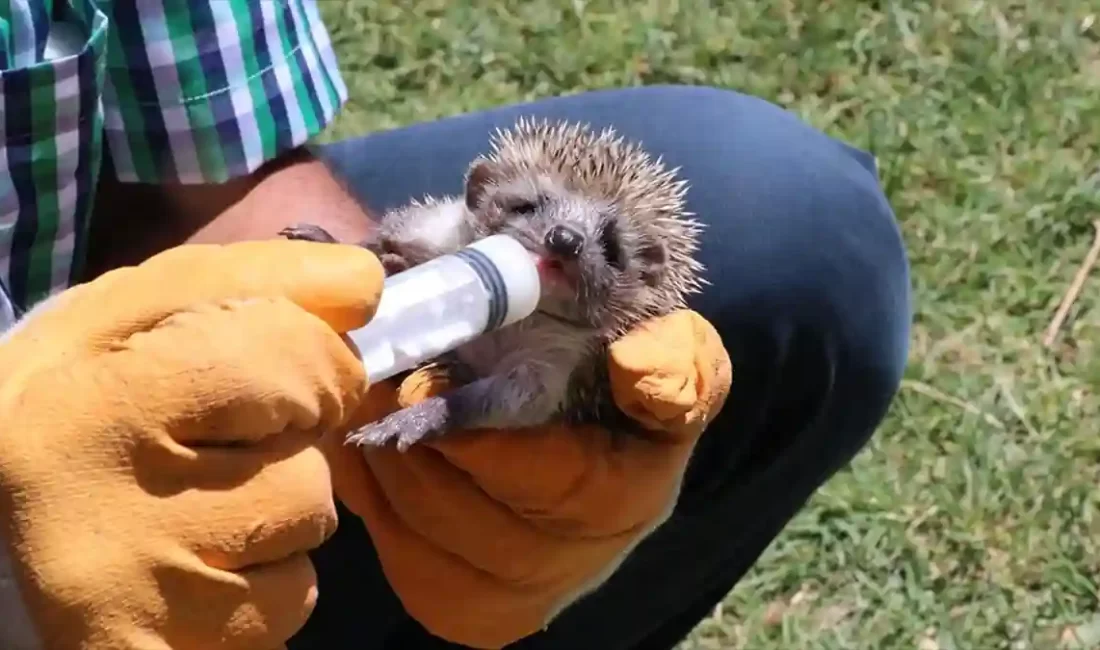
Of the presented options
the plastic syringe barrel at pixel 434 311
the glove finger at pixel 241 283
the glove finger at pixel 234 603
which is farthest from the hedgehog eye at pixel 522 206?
the glove finger at pixel 234 603

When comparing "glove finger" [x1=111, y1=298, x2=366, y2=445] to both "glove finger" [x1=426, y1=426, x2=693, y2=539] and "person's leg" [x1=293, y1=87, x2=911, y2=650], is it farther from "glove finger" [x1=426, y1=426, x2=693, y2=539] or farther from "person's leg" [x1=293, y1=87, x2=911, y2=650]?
"person's leg" [x1=293, y1=87, x2=911, y2=650]

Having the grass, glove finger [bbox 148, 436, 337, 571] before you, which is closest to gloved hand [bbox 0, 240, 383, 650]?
glove finger [bbox 148, 436, 337, 571]

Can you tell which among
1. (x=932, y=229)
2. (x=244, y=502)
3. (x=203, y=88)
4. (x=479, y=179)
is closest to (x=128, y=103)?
(x=203, y=88)

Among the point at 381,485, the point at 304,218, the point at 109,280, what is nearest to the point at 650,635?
the point at 381,485

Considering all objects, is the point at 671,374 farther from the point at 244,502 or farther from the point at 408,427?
the point at 244,502

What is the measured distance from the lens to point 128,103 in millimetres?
1152

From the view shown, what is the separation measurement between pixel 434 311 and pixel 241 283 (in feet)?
0.49

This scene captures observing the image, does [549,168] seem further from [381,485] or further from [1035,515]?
[1035,515]

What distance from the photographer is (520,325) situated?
1.02 m

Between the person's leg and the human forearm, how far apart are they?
0.20 feet

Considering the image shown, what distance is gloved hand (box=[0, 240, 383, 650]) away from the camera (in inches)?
26.7

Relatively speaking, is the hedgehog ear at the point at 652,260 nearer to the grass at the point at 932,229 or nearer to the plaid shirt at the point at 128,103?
the plaid shirt at the point at 128,103

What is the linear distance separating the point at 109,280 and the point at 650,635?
0.99 metres

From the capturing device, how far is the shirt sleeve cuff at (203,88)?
112cm
